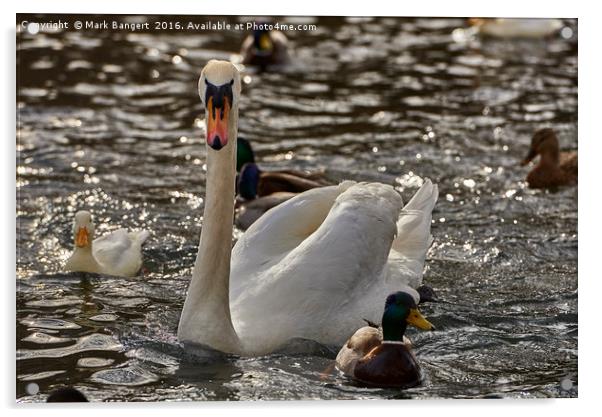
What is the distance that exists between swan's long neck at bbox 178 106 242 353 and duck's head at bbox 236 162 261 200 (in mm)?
2775

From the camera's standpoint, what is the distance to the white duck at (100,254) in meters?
8.45

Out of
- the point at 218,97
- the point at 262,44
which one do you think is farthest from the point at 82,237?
the point at 262,44

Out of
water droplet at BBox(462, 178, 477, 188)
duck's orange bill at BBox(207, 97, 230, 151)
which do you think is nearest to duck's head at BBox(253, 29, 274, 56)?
water droplet at BBox(462, 178, 477, 188)

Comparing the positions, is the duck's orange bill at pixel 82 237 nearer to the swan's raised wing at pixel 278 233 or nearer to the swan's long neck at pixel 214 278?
the swan's raised wing at pixel 278 233

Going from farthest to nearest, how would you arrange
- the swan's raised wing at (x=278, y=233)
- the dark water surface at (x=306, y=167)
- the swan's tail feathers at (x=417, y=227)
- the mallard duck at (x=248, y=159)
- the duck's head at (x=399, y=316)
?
the mallard duck at (x=248, y=159) → the swan's tail feathers at (x=417, y=227) → the swan's raised wing at (x=278, y=233) → the dark water surface at (x=306, y=167) → the duck's head at (x=399, y=316)

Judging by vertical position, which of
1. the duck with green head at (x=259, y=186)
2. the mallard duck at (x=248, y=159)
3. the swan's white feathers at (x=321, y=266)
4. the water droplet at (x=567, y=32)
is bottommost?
the swan's white feathers at (x=321, y=266)

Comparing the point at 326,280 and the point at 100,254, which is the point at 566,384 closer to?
the point at 326,280

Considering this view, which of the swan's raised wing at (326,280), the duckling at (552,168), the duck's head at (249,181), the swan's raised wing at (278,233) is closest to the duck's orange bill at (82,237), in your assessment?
the swan's raised wing at (278,233)

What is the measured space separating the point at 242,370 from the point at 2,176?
1.35m

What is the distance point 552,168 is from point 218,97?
363 centimetres

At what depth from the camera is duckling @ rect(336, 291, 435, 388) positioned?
7055mm

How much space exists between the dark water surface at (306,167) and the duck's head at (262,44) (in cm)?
16

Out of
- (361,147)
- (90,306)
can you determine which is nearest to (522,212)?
(361,147)

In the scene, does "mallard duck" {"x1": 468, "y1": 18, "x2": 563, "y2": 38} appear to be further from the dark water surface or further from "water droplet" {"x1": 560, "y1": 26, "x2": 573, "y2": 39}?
"water droplet" {"x1": 560, "y1": 26, "x2": 573, "y2": 39}
